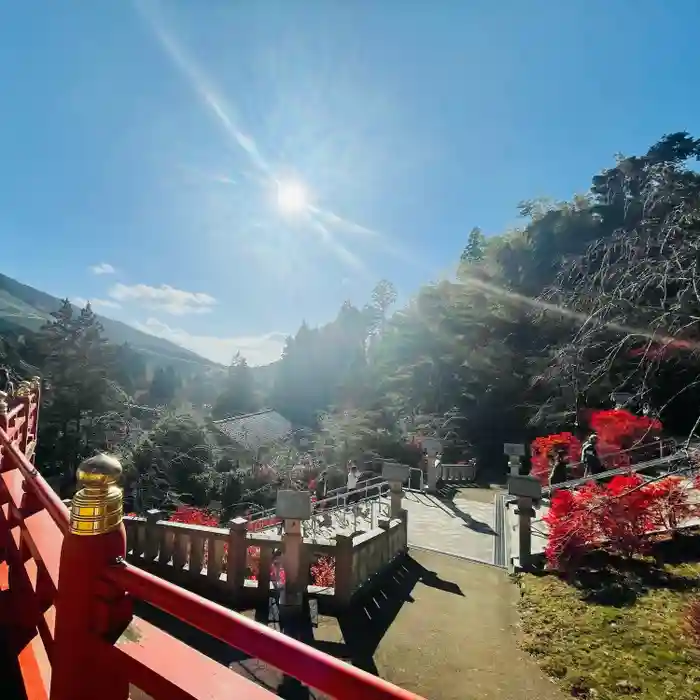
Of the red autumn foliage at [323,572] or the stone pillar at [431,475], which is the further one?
the stone pillar at [431,475]

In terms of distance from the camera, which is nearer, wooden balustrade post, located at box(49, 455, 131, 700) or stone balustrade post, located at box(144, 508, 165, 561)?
wooden balustrade post, located at box(49, 455, 131, 700)

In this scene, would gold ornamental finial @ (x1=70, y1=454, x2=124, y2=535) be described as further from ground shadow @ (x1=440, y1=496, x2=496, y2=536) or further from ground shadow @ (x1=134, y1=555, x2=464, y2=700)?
ground shadow @ (x1=440, y1=496, x2=496, y2=536)

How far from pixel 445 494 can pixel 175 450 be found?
11059 mm

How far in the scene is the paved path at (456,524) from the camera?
10008mm

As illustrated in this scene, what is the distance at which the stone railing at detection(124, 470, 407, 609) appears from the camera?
6.18 metres

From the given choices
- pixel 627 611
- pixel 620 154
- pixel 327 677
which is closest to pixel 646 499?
pixel 627 611

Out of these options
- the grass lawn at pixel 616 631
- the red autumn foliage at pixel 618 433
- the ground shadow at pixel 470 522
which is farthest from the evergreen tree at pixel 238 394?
the grass lawn at pixel 616 631

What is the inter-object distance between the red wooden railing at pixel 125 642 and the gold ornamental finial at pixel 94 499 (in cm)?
4

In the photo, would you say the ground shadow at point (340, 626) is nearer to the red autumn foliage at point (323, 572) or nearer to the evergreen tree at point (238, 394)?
the red autumn foliage at point (323, 572)

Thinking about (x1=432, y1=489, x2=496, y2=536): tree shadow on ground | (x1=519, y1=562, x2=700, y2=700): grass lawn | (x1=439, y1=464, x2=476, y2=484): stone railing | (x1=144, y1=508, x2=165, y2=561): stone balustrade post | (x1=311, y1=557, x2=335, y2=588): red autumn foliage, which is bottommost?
(x1=439, y1=464, x2=476, y2=484): stone railing

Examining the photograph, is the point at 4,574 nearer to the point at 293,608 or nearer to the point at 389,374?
the point at 293,608

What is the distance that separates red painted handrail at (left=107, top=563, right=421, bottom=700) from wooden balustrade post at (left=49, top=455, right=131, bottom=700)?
0.15 metres

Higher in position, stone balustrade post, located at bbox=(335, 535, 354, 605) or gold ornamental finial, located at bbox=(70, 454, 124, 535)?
gold ornamental finial, located at bbox=(70, 454, 124, 535)

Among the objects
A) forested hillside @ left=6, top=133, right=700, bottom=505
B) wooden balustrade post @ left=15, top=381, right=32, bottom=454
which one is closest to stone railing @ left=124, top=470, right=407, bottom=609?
wooden balustrade post @ left=15, top=381, right=32, bottom=454
